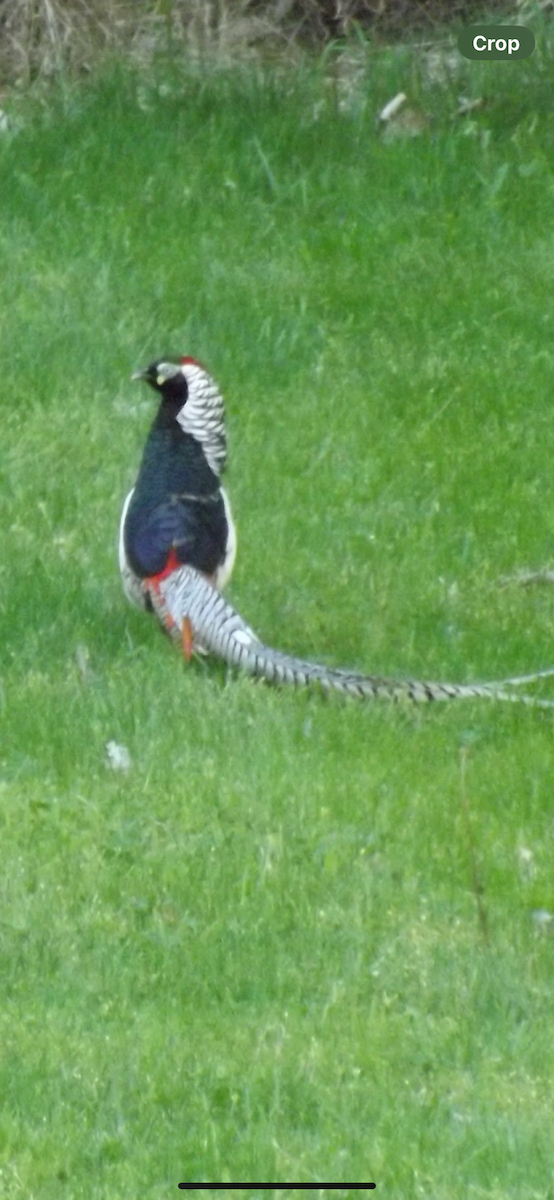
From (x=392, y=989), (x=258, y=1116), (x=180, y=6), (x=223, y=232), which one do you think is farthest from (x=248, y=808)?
(x=180, y=6)

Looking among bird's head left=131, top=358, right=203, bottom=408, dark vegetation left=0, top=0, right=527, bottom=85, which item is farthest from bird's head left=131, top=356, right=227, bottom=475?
dark vegetation left=0, top=0, right=527, bottom=85

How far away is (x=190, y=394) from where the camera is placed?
282 inches

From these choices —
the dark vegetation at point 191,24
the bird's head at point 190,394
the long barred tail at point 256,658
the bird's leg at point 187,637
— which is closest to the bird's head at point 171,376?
the bird's head at point 190,394

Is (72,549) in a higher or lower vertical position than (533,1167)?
lower

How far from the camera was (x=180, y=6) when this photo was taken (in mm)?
12172

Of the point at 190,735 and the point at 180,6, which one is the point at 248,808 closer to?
the point at 190,735

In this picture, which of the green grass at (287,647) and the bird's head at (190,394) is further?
the bird's head at (190,394)

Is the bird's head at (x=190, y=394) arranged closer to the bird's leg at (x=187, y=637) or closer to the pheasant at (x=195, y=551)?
the pheasant at (x=195, y=551)

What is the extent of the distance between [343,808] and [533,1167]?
67.3 inches

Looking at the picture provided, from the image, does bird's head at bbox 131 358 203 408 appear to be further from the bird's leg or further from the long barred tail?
the bird's leg

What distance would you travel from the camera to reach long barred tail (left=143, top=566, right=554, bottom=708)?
6625 mm

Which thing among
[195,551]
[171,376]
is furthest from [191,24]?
[195,551]

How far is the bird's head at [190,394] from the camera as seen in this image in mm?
7160

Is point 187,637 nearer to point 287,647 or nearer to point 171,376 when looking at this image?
point 287,647
